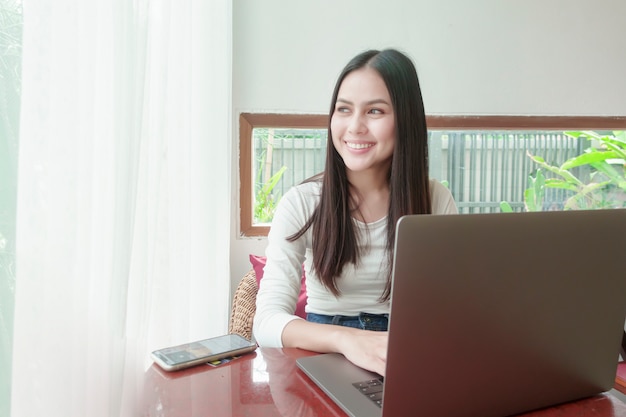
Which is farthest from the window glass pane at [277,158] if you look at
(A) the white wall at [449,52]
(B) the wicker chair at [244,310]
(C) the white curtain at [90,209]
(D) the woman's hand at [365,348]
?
(D) the woman's hand at [365,348]

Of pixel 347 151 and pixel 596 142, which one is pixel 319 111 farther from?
pixel 596 142

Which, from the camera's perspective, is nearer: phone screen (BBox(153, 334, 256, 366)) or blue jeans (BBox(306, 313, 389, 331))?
phone screen (BBox(153, 334, 256, 366))

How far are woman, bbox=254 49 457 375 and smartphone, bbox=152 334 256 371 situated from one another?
0.92ft

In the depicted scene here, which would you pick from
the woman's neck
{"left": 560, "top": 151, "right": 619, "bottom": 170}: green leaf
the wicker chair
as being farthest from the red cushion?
{"left": 560, "top": 151, "right": 619, "bottom": 170}: green leaf

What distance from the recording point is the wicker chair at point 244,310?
5.55 ft

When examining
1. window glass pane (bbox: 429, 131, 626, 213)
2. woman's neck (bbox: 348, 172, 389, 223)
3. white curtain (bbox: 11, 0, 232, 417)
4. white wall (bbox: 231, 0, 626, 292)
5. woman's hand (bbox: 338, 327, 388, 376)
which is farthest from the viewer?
window glass pane (bbox: 429, 131, 626, 213)

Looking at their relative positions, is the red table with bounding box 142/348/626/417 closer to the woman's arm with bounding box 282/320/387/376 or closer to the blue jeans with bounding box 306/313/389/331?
the woman's arm with bounding box 282/320/387/376

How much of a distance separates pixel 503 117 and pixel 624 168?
70 centimetres

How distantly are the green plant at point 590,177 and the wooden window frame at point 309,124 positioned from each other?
12cm

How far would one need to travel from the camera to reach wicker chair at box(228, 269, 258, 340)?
5.55 ft

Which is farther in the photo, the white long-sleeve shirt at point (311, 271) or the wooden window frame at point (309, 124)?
the wooden window frame at point (309, 124)

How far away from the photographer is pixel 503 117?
7.54 feet

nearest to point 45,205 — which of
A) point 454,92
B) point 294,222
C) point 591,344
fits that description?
point 591,344

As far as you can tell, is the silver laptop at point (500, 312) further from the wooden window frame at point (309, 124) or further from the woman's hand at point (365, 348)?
the wooden window frame at point (309, 124)
